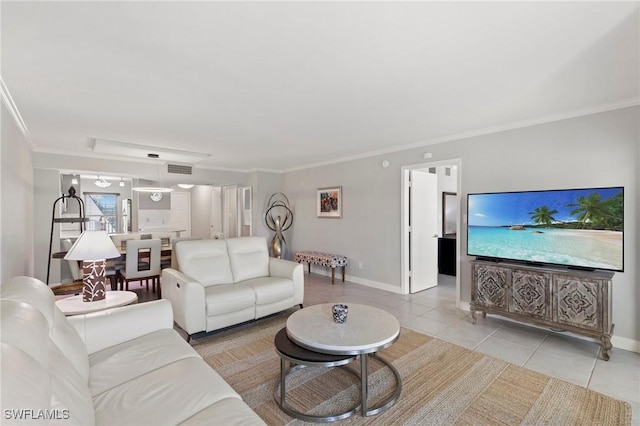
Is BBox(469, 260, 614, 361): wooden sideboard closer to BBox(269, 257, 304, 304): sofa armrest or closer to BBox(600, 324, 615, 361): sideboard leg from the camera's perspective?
BBox(600, 324, 615, 361): sideboard leg

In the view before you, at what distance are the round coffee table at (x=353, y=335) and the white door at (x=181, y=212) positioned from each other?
24.1 ft

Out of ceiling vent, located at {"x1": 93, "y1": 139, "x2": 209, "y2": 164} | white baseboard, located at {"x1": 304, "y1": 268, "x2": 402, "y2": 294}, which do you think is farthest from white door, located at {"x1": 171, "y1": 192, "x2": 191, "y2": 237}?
white baseboard, located at {"x1": 304, "y1": 268, "x2": 402, "y2": 294}

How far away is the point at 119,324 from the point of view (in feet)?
6.31

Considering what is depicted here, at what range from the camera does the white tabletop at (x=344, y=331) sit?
1851 mm

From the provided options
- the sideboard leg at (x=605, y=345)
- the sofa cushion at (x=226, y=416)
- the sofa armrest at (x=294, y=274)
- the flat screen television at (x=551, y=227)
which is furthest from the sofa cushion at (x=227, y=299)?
the sideboard leg at (x=605, y=345)

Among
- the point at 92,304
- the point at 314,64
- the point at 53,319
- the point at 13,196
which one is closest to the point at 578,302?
the point at 314,64

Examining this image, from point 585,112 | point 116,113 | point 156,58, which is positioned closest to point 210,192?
point 116,113

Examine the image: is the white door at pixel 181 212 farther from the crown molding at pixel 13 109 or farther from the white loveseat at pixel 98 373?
the white loveseat at pixel 98 373

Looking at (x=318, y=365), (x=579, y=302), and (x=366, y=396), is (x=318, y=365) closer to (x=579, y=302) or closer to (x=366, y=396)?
(x=366, y=396)

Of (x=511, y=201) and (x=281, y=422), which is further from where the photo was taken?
(x=511, y=201)

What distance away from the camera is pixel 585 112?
2.93 metres

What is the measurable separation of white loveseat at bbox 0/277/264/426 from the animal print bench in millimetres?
3524

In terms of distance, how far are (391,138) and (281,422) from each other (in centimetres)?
353

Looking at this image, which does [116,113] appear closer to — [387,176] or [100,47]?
[100,47]
